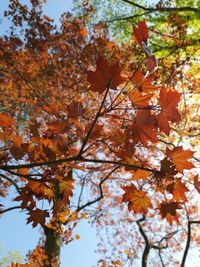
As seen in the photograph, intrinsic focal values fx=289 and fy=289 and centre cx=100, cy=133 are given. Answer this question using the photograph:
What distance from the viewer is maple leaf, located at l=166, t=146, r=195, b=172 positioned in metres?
1.57

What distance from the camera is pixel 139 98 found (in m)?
1.43

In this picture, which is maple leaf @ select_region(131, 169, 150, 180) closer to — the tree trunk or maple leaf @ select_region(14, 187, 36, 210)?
maple leaf @ select_region(14, 187, 36, 210)

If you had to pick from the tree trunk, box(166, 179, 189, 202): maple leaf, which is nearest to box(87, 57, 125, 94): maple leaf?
box(166, 179, 189, 202): maple leaf

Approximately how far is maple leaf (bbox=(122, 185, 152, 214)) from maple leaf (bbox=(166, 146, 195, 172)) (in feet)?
1.11

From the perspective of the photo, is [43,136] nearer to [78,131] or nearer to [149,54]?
[78,131]

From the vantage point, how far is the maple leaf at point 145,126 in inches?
56.7

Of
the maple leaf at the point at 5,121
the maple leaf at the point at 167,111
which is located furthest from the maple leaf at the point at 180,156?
the maple leaf at the point at 5,121

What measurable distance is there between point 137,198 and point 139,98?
73 centimetres

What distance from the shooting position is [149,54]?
4.48 ft

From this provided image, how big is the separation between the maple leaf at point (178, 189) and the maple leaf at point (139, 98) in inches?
23.6

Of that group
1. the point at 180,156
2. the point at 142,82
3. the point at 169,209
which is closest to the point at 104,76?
the point at 142,82

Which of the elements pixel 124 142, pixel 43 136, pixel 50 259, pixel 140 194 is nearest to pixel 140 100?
pixel 124 142

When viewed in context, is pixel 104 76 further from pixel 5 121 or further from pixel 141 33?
pixel 5 121

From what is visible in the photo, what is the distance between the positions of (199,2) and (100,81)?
38.0 feet
